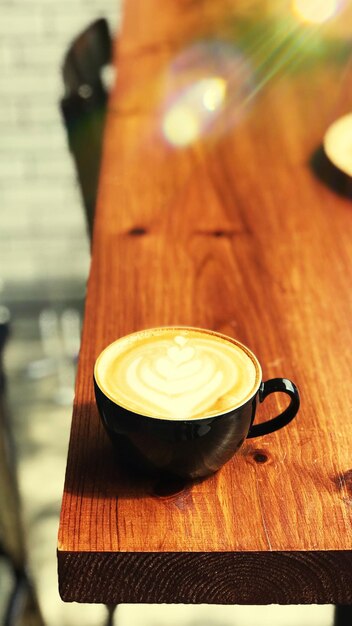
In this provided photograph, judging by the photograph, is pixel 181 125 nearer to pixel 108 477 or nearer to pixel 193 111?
pixel 193 111

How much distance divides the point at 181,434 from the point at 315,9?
1.84 meters

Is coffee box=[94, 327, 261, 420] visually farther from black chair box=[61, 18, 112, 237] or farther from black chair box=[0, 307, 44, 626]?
black chair box=[0, 307, 44, 626]

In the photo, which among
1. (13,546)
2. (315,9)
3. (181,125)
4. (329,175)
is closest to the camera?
(329,175)

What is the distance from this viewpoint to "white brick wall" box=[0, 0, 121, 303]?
271cm

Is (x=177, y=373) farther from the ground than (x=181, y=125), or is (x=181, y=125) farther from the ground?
(x=177, y=373)

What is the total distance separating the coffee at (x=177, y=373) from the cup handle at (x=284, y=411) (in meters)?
0.01

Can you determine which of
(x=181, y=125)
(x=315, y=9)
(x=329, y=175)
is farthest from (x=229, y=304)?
(x=315, y=9)

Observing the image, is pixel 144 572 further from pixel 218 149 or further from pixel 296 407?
pixel 218 149

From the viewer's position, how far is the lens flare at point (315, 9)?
2.06 meters

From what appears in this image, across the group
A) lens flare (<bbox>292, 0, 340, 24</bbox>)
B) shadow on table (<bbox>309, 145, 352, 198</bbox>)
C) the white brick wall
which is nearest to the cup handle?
shadow on table (<bbox>309, 145, 352, 198</bbox>)

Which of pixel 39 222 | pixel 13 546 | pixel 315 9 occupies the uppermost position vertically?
pixel 315 9

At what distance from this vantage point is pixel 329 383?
739 mm

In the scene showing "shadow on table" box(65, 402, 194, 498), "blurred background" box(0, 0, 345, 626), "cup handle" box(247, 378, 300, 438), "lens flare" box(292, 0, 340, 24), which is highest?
"cup handle" box(247, 378, 300, 438)

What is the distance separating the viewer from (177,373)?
0.64 metres
